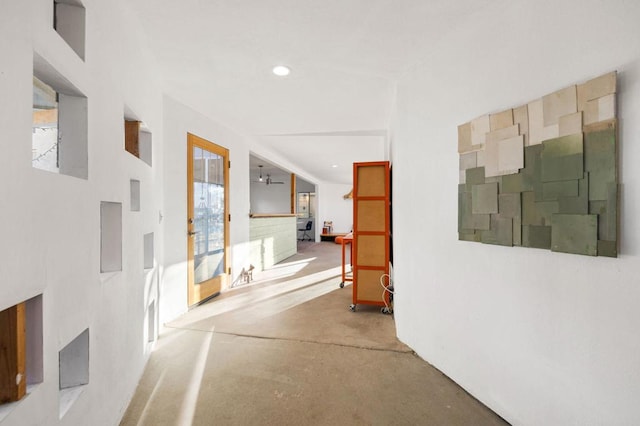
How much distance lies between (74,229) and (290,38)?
1883 millimetres

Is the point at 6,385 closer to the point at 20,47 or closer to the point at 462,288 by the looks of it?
the point at 20,47

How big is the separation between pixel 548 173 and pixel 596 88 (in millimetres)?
406

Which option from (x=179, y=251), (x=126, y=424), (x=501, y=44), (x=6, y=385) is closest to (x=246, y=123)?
(x=179, y=251)

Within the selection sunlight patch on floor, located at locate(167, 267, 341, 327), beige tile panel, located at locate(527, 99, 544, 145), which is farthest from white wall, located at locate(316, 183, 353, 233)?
beige tile panel, located at locate(527, 99, 544, 145)

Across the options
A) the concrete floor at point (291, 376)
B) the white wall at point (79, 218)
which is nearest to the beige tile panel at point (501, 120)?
the concrete floor at point (291, 376)

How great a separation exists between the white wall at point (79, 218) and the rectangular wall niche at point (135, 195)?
0.06 m

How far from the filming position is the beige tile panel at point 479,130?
194cm

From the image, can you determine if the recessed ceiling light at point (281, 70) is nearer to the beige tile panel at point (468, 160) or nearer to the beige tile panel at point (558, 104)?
the beige tile panel at point (468, 160)

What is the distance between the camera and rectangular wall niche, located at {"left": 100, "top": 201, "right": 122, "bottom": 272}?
5.96 ft

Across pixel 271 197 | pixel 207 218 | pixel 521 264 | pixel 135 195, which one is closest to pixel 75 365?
pixel 135 195

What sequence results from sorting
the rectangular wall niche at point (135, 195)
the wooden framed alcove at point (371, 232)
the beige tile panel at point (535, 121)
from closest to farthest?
the beige tile panel at point (535, 121) < the rectangular wall niche at point (135, 195) < the wooden framed alcove at point (371, 232)

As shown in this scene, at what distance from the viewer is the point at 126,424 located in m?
1.77

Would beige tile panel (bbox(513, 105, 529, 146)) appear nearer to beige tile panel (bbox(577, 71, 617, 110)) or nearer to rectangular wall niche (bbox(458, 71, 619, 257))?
rectangular wall niche (bbox(458, 71, 619, 257))

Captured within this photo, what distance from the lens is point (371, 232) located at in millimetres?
3703
